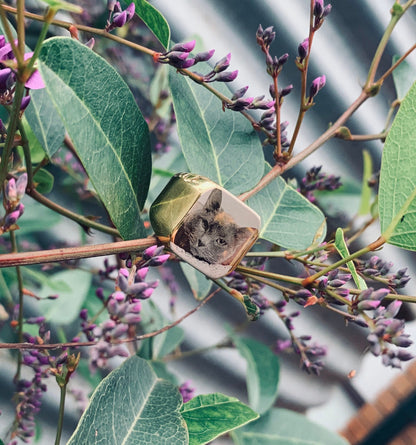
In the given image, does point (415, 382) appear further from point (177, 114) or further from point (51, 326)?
point (177, 114)

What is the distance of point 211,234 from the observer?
1.29ft

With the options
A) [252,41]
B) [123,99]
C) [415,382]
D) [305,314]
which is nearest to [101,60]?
[123,99]

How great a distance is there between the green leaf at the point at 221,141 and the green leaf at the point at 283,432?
0.65 metres

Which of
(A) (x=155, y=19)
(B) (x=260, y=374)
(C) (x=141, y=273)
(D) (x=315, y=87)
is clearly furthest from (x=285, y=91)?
(B) (x=260, y=374)

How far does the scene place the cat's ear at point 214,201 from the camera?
37cm

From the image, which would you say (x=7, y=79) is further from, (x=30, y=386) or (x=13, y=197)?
(x=30, y=386)

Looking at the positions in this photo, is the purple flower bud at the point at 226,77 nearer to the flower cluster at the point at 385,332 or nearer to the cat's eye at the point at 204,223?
the cat's eye at the point at 204,223

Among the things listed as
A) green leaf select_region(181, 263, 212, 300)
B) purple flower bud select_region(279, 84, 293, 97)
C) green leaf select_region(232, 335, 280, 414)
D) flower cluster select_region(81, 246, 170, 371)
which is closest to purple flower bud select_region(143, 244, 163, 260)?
flower cluster select_region(81, 246, 170, 371)

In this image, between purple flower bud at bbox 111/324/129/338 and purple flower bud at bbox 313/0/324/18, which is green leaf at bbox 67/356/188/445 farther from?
purple flower bud at bbox 313/0/324/18

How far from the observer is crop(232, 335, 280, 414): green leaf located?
0.96 meters

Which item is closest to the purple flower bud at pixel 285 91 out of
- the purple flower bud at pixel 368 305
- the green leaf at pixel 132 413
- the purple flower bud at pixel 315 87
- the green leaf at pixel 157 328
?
the purple flower bud at pixel 315 87

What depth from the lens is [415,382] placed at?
1257mm

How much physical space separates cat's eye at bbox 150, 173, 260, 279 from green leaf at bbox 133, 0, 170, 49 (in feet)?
0.48

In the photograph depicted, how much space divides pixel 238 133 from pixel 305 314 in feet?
2.67
